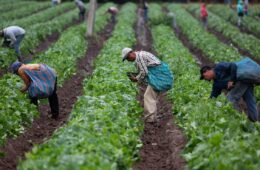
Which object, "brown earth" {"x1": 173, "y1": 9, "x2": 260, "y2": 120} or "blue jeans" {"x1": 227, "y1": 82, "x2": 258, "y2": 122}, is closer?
"blue jeans" {"x1": 227, "y1": 82, "x2": 258, "y2": 122}

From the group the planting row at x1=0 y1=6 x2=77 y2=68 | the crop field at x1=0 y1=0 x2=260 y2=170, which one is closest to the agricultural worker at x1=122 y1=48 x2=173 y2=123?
the crop field at x1=0 y1=0 x2=260 y2=170

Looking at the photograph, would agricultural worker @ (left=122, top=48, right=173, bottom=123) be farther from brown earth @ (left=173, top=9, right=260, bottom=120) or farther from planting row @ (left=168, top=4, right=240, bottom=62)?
planting row @ (left=168, top=4, right=240, bottom=62)

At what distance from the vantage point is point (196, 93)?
36.6 ft

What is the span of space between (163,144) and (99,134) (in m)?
2.68

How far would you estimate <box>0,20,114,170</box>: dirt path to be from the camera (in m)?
8.52

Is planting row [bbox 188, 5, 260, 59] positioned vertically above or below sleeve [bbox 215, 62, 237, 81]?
below

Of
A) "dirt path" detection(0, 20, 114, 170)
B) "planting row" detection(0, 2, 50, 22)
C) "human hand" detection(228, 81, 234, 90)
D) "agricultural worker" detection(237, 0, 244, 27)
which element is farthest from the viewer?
"planting row" detection(0, 2, 50, 22)

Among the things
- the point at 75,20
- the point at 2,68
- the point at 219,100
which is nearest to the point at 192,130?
the point at 219,100

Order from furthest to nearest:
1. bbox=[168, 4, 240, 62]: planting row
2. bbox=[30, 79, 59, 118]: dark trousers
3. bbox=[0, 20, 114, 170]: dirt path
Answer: bbox=[168, 4, 240, 62]: planting row
bbox=[30, 79, 59, 118]: dark trousers
bbox=[0, 20, 114, 170]: dirt path

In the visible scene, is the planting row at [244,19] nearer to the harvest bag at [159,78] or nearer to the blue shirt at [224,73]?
the harvest bag at [159,78]

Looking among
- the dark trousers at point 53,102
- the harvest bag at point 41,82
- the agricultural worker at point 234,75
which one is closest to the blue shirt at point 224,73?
the agricultural worker at point 234,75

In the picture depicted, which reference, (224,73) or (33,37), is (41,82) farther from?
(33,37)

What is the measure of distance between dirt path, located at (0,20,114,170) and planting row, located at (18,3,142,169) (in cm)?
89

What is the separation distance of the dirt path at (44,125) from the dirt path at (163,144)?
1.78 metres
